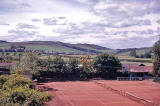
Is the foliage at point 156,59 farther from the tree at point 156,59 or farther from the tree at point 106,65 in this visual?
the tree at point 106,65

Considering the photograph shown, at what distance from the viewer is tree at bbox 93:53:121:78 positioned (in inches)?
2532

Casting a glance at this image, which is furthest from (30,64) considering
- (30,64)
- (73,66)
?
(73,66)

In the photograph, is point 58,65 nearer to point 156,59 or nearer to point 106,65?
point 106,65

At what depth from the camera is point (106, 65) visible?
212 feet

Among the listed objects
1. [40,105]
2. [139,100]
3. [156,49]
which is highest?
[156,49]

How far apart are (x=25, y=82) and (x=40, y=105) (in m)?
7.45

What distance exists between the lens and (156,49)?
58.9 metres

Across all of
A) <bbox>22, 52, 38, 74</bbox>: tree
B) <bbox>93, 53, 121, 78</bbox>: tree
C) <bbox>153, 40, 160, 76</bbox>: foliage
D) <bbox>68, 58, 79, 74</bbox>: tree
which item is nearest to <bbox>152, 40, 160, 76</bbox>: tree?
<bbox>153, 40, 160, 76</bbox>: foliage

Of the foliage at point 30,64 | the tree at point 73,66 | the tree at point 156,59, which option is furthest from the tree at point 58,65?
the tree at point 156,59

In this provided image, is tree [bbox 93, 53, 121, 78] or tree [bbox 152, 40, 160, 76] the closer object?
tree [bbox 152, 40, 160, 76]

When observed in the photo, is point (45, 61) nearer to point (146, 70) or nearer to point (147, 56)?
point (146, 70)

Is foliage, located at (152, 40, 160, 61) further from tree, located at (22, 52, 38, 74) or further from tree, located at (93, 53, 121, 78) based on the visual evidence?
tree, located at (22, 52, 38, 74)

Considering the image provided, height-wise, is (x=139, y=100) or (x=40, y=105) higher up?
(x=40, y=105)

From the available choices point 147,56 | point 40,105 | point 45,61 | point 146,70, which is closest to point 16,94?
point 40,105
